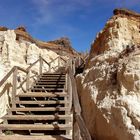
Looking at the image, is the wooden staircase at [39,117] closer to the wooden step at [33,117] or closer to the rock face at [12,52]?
the wooden step at [33,117]

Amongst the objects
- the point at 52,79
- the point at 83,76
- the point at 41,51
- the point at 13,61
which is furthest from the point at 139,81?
the point at 41,51

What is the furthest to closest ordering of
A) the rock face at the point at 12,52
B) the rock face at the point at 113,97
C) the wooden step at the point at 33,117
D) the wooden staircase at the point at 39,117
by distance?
1. the rock face at the point at 12,52
2. the wooden step at the point at 33,117
3. the wooden staircase at the point at 39,117
4. the rock face at the point at 113,97

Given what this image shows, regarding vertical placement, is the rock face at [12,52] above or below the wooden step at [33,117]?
above

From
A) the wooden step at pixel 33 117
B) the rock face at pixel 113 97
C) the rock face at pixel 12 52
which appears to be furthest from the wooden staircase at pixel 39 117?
the rock face at pixel 113 97

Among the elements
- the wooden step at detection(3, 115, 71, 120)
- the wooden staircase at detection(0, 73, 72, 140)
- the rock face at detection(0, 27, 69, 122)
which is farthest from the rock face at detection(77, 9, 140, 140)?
the rock face at detection(0, 27, 69, 122)

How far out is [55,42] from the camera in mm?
33156

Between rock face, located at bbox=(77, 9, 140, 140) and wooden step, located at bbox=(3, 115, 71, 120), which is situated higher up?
rock face, located at bbox=(77, 9, 140, 140)

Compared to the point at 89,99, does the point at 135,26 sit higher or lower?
higher

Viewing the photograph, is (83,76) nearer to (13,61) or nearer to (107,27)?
(107,27)

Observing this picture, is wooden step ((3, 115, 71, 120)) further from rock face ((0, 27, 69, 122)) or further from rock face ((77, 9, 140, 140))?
rock face ((0, 27, 69, 122))

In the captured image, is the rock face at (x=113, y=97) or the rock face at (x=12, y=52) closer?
the rock face at (x=113, y=97)

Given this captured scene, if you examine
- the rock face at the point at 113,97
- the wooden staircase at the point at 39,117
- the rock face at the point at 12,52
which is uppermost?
the rock face at the point at 12,52

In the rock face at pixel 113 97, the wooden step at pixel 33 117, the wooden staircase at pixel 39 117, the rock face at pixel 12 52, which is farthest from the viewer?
the rock face at pixel 12 52

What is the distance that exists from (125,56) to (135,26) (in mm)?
6818
